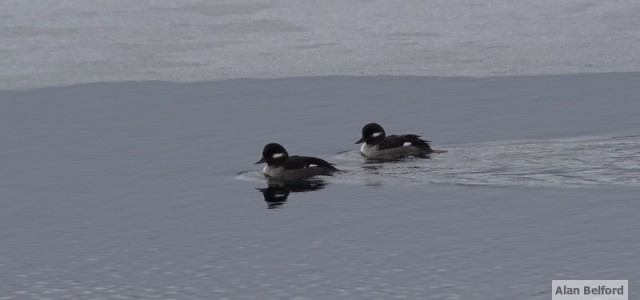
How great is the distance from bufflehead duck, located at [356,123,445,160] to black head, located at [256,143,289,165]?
3.71 feet

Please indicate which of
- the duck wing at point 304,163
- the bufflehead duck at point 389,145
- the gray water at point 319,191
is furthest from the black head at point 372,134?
the duck wing at point 304,163

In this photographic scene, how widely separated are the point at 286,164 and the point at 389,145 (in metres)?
1.29

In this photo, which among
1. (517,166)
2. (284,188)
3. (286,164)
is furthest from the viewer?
(286,164)

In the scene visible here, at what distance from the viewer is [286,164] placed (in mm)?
13547

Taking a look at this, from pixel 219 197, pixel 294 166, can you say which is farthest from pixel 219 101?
pixel 219 197

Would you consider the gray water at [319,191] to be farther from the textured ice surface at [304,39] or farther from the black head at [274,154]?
the textured ice surface at [304,39]

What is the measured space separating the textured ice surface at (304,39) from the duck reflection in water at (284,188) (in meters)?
4.37

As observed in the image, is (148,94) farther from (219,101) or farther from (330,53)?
(330,53)

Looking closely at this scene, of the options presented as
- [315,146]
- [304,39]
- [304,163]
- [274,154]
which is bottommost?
[304,163]

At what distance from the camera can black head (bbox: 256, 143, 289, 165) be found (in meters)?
13.6

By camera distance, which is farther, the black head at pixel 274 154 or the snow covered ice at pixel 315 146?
the black head at pixel 274 154

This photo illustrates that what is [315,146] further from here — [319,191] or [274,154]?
[319,191]

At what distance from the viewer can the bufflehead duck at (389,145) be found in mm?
13891

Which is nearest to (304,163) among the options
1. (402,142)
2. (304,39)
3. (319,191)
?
(319,191)
